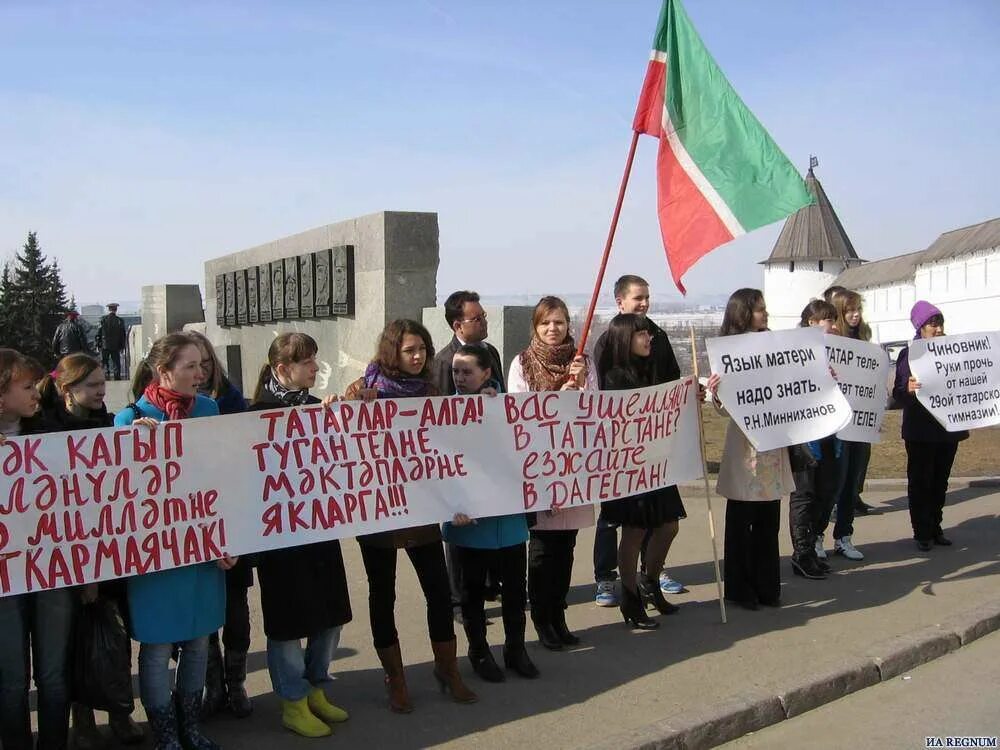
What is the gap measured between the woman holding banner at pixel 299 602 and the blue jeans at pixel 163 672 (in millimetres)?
332

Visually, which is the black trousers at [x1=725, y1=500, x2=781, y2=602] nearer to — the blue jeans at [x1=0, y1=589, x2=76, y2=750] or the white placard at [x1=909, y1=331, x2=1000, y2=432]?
the white placard at [x1=909, y1=331, x2=1000, y2=432]

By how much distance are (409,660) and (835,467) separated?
3457 mm

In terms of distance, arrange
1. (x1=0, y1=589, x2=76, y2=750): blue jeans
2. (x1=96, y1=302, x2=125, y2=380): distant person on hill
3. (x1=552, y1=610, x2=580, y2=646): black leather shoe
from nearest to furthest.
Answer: (x1=0, y1=589, x2=76, y2=750): blue jeans < (x1=552, y1=610, x2=580, y2=646): black leather shoe < (x1=96, y1=302, x2=125, y2=380): distant person on hill

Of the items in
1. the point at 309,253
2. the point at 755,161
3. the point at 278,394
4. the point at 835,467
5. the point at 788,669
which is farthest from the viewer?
the point at 309,253

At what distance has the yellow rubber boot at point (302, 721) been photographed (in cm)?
404

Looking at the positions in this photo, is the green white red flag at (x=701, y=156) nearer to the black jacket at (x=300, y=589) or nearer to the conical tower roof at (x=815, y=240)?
the black jacket at (x=300, y=589)

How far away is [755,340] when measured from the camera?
19.2 ft

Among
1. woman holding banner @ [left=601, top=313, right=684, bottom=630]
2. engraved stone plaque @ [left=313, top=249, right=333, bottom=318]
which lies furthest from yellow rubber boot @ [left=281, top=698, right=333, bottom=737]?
engraved stone plaque @ [left=313, top=249, right=333, bottom=318]

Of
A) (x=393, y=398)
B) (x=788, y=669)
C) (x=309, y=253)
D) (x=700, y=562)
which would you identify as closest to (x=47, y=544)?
(x=393, y=398)

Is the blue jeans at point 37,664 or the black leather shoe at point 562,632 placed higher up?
the blue jeans at point 37,664

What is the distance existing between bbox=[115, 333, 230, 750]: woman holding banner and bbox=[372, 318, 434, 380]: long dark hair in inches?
34.3

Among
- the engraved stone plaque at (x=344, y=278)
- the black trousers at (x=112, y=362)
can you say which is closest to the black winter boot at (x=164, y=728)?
the engraved stone plaque at (x=344, y=278)

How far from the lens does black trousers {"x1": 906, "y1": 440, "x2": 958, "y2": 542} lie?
7.50m

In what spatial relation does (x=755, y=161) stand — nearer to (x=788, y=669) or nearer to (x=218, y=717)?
(x=788, y=669)
